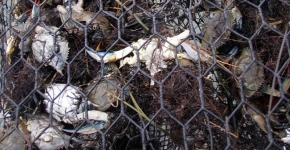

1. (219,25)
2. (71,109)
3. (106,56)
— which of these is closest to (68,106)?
(71,109)

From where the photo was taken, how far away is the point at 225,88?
735 mm

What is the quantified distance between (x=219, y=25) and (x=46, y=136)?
37cm

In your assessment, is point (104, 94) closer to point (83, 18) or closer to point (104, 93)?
point (104, 93)

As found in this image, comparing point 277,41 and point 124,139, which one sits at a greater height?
point 277,41

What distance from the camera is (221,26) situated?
76 centimetres

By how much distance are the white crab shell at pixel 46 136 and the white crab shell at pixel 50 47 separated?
10cm

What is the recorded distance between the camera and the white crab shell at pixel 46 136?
27.7 inches

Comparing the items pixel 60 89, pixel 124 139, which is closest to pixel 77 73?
pixel 60 89

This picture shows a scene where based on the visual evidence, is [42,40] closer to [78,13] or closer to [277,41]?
[78,13]

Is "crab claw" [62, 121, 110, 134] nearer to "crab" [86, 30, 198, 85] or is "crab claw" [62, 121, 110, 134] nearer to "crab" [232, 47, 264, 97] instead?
"crab" [86, 30, 198, 85]

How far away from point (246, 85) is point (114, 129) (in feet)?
0.81

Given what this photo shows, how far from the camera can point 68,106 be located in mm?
714

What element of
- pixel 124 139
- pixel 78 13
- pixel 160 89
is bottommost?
pixel 124 139

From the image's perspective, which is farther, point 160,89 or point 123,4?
point 123,4
